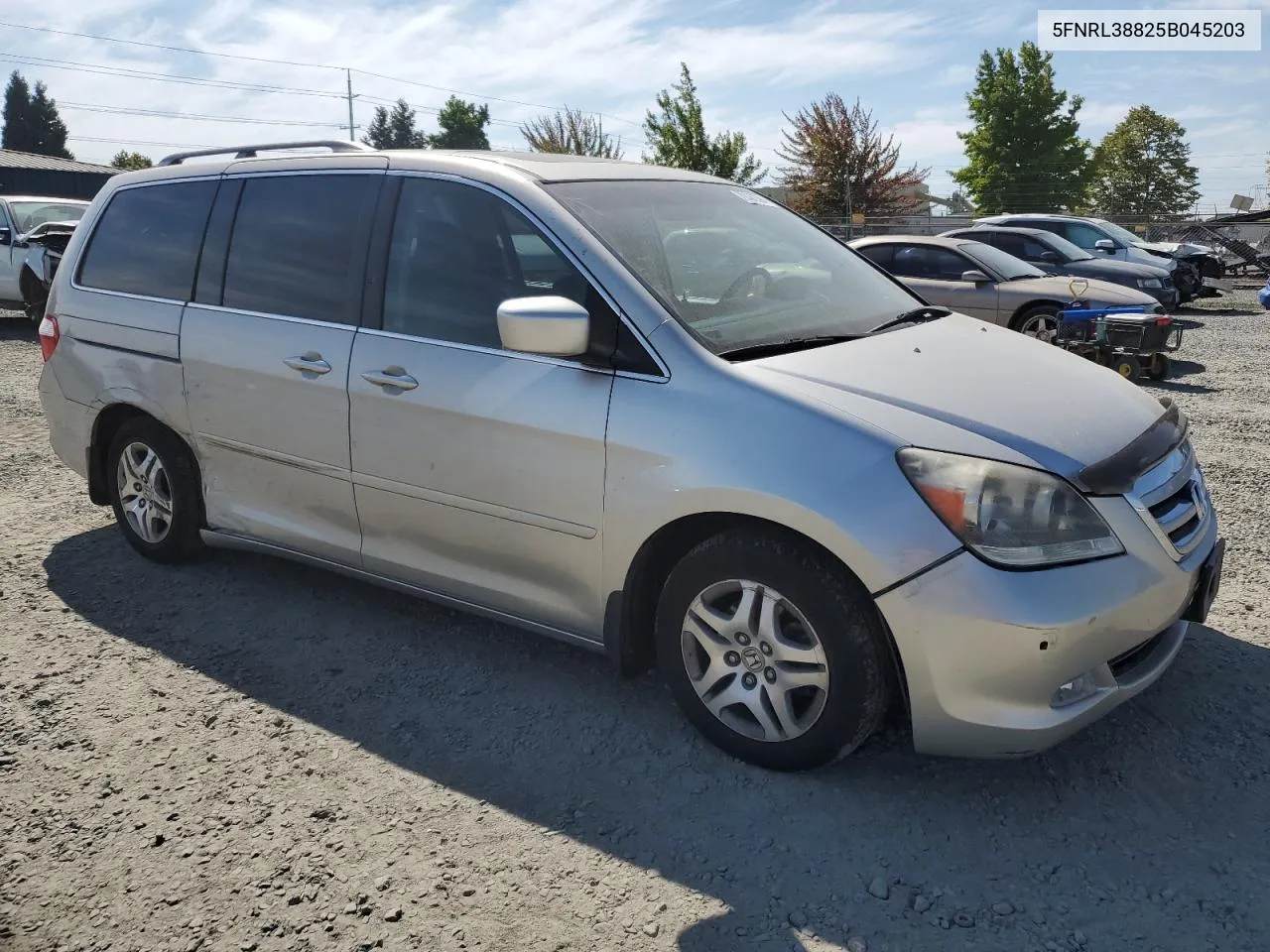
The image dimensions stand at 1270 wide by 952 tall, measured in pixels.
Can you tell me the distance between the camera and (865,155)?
1662 inches

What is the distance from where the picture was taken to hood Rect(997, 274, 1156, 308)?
36.3 feet

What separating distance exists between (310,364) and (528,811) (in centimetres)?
188

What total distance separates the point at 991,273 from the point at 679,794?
9.90m

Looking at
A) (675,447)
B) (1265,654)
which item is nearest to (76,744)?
(675,447)

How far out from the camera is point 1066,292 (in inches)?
437

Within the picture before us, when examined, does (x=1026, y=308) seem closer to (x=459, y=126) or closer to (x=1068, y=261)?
(x=1068, y=261)

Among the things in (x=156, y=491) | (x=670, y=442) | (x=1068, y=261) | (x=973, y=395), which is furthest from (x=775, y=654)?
(x=1068, y=261)

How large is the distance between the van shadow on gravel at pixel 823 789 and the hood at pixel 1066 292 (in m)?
7.93

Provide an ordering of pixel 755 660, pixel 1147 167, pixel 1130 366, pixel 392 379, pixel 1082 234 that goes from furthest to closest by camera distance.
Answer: pixel 1147 167
pixel 1082 234
pixel 1130 366
pixel 392 379
pixel 755 660

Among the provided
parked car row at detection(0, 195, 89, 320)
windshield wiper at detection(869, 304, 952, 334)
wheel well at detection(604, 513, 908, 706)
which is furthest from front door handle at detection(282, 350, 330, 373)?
parked car row at detection(0, 195, 89, 320)

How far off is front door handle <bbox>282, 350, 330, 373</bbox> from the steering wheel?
1.49 meters

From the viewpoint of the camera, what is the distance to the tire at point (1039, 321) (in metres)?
11.2

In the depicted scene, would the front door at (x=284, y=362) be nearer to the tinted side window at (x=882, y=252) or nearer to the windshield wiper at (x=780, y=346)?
the windshield wiper at (x=780, y=346)

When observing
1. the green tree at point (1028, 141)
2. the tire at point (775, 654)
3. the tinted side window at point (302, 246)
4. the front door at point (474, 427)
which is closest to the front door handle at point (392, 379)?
the front door at point (474, 427)
